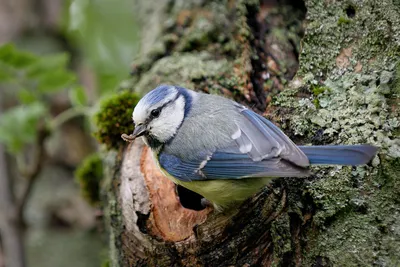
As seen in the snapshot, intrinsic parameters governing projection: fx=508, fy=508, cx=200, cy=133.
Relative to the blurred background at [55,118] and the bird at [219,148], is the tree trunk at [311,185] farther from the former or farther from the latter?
the blurred background at [55,118]

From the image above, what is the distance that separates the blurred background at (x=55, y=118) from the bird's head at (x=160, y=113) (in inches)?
20.8

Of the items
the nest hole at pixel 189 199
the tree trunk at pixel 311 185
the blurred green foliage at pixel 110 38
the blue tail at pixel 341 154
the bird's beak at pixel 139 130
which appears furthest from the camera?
the blurred green foliage at pixel 110 38

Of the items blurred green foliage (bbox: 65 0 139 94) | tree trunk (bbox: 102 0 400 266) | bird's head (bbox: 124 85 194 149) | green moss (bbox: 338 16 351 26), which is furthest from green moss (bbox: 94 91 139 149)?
green moss (bbox: 338 16 351 26)

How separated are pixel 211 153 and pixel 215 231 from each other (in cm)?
23

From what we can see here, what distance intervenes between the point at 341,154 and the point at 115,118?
843 millimetres

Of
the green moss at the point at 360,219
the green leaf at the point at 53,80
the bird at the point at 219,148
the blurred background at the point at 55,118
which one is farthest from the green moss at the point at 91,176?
the green moss at the point at 360,219

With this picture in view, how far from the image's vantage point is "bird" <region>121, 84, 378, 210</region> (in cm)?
138

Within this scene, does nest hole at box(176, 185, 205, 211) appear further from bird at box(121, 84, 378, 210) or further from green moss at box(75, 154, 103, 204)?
green moss at box(75, 154, 103, 204)

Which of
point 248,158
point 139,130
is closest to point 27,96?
point 139,130

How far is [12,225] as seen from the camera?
2307 mm

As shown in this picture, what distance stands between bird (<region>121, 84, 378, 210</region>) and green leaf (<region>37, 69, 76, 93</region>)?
68 centimetres

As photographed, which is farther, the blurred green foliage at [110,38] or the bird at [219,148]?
the blurred green foliage at [110,38]

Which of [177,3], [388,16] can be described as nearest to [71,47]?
[177,3]

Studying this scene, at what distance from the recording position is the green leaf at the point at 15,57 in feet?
6.70
